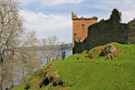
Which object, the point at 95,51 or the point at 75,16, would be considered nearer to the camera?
the point at 95,51

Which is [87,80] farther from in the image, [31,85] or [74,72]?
[31,85]

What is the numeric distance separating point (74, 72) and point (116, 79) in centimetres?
298

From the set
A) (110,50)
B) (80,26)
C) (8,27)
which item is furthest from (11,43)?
(80,26)

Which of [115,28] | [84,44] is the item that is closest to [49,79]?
[115,28]

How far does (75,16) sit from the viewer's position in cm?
3994

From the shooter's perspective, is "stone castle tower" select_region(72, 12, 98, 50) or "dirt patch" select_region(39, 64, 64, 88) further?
"stone castle tower" select_region(72, 12, 98, 50)

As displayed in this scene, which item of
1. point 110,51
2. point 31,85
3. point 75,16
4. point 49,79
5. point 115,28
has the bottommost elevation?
point 31,85

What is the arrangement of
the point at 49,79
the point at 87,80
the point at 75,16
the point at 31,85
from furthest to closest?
the point at 75,16
the point at 31,85
the point at 49,79
the point at 87,80

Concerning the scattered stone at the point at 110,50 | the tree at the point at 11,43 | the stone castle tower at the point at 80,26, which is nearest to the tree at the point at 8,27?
the tree at the point at 11,43

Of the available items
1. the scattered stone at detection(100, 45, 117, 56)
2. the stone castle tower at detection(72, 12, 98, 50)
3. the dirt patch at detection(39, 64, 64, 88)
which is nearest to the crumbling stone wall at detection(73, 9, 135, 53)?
the scattered stone at detection(100, 45, 117, 56)

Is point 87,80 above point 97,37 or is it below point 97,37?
below

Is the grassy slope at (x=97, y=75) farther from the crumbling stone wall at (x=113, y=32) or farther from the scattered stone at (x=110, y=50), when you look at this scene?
the crumbling stone wall at (x=113, y=32)

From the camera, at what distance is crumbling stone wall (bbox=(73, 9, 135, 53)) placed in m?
16.2

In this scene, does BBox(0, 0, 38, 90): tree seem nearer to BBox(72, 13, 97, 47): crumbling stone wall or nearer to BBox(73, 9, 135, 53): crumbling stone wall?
BBox(73, 9, 135, 53): crumbling stone wall
